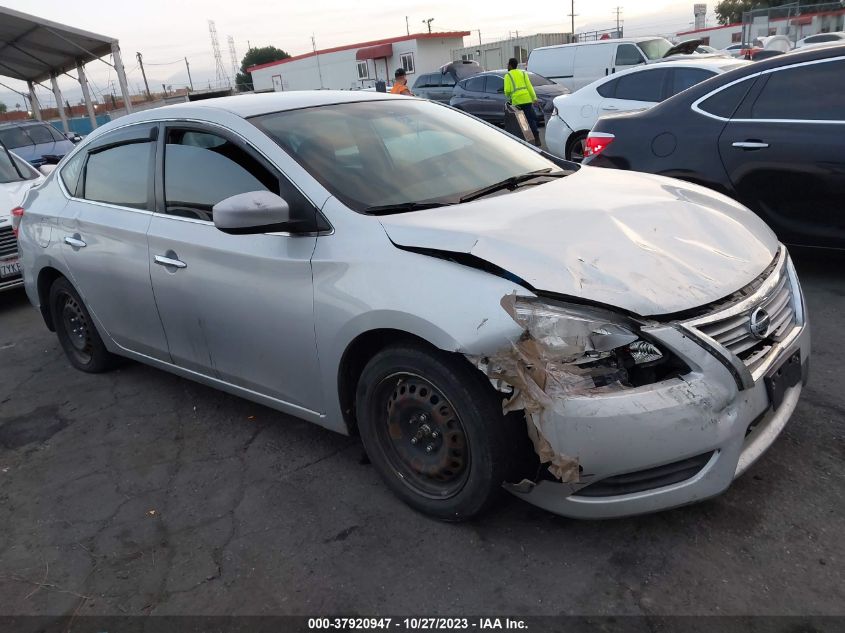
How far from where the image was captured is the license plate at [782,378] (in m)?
2.47

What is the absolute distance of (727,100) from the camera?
5125mm

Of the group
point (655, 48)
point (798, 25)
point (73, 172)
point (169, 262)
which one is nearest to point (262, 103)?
point (169, 262)

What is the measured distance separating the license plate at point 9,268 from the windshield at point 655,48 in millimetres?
15293

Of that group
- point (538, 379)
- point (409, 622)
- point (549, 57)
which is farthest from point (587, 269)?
point (549, 57)

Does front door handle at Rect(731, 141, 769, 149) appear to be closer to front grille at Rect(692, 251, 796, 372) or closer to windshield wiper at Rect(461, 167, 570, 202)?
windshield wiper at Rect(461, 167, 570, 202)

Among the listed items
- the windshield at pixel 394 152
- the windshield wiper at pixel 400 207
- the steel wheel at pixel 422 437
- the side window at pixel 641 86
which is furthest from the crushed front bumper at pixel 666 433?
the side window at pixel 641 86

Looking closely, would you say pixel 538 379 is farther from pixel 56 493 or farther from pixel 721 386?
pixel 56 493

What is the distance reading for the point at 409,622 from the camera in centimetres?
234

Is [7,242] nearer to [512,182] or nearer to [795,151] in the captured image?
[512,182]

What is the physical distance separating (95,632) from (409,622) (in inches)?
44.6

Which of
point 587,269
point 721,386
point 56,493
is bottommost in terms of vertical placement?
point 56,493

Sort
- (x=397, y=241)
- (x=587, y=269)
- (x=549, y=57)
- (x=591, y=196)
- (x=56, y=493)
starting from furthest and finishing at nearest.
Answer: (x=549, y=57), (x=56, y=493), (x=591, y=196), (x=397, y=241), (x=587, y=269)

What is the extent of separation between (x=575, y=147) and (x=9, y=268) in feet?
24.5

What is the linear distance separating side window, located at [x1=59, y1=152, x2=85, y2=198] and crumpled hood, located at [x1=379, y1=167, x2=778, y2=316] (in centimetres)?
263
